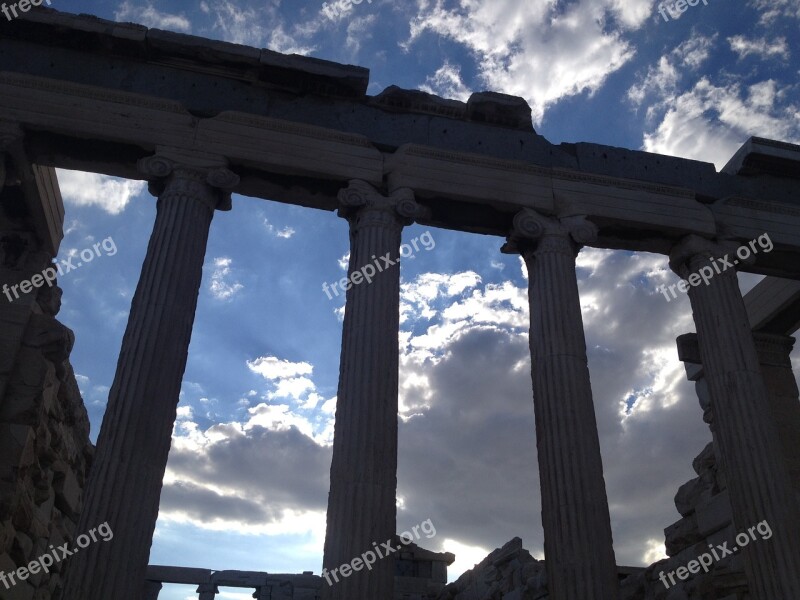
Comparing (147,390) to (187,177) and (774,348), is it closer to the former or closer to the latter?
(187,177)

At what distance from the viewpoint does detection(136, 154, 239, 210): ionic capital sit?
51.6ft

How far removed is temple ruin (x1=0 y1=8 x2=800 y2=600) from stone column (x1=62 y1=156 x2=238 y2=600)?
0.13ft

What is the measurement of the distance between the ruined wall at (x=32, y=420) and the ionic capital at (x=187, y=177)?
409 cm

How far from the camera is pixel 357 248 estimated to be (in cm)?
1593

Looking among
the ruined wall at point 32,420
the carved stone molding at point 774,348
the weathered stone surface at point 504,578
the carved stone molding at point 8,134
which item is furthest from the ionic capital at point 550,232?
the carved stone molding at point 8,134

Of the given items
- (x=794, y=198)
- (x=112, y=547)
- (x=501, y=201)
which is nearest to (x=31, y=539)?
(x=112, y=547)

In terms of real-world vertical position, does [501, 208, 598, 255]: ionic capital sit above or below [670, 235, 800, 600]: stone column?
above

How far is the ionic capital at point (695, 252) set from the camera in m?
17.8

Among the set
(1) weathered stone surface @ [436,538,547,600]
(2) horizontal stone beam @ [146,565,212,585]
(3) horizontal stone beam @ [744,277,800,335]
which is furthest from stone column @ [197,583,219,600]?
(3) horizontal stone beam @ [744,277,800,335]

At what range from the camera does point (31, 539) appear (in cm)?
1675

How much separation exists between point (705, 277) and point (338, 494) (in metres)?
9.76

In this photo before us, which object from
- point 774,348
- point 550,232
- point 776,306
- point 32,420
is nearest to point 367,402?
point 550,232

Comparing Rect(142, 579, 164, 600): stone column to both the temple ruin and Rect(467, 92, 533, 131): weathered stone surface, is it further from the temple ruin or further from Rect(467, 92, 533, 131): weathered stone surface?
Rect(467, 92, 533, 131): weathered stone surface

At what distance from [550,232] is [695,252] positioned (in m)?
3.56
